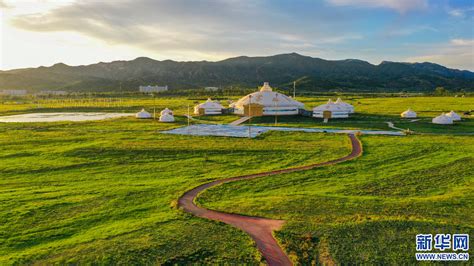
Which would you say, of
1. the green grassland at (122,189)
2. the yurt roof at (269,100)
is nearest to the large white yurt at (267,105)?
the yurt roof at (269,100)

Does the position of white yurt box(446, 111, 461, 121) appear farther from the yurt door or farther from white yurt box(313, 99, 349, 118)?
the yurt door

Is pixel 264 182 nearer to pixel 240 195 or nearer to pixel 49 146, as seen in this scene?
pixel 240 195

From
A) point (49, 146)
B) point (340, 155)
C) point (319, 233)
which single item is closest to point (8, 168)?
point (49, 146)

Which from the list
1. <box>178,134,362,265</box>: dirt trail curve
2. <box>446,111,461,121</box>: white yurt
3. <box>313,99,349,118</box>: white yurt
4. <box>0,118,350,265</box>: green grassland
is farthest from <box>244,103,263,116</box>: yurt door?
<box>178,134,362,265</box>: dirt trail curve

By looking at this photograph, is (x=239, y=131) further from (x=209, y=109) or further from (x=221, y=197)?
(x=221, y=197)

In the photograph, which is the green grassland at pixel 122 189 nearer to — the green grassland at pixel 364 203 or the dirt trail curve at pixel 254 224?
the dirt trail curve at pixel 254 224

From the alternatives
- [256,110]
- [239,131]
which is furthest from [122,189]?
[256,110]

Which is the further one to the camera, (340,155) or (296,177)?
(340,155)
